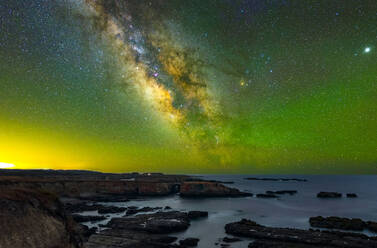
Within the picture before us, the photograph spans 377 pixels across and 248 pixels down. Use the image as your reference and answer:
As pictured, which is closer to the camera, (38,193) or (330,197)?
(38,193)

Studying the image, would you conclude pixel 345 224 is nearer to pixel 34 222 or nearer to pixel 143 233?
pixel 143 233

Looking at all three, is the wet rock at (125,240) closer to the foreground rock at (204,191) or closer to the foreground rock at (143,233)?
the foreground rock at (143,233)

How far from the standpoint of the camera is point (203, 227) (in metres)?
36.3

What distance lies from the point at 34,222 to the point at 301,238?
25.9 m

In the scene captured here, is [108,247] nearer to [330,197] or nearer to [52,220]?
[52,220]

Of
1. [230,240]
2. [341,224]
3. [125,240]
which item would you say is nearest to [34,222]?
[125,240]

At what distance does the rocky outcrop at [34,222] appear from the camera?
931 centimetres

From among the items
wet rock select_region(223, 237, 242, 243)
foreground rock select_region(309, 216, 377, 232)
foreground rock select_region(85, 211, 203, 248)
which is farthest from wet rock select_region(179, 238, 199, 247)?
foreground rock select_region(309, 216, 377, 232)

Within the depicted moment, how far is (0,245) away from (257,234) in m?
26.6

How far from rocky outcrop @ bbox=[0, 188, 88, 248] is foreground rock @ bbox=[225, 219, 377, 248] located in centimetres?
1964

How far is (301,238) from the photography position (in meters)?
25.5

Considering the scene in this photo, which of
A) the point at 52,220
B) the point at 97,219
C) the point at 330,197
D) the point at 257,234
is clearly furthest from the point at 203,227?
the point at 330,197

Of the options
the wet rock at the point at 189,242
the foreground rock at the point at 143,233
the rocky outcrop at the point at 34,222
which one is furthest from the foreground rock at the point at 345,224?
the rocky outcrop at the point at 34,222

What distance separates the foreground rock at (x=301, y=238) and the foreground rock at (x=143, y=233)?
292 inches
